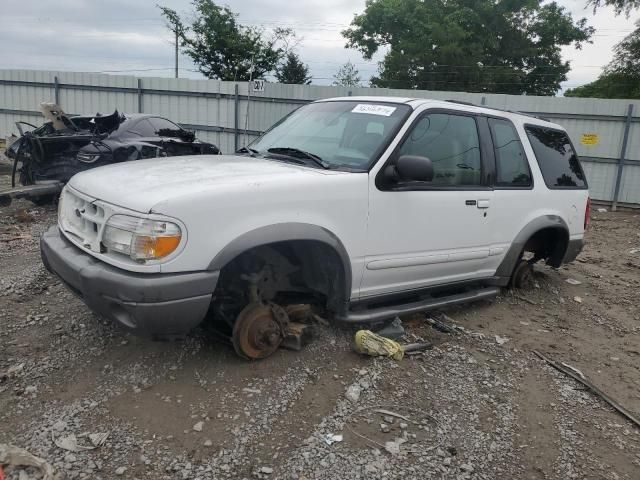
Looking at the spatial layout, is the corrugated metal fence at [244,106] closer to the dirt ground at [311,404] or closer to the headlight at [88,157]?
the headlight at [88,157]

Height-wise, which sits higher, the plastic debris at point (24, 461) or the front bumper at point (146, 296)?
the front bumper at point (146, 296)

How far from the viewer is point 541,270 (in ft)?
21.3

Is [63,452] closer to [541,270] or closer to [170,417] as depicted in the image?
[170,417]

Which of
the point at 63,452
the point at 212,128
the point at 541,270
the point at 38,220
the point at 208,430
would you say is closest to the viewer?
the point at 63,452

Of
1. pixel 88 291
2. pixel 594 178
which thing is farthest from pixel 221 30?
pixel 88 291

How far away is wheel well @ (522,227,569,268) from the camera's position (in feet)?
17.8

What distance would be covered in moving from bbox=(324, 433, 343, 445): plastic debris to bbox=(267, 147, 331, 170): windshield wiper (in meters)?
1.68

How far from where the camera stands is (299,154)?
3879mm

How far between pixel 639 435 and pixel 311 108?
10.8 ft

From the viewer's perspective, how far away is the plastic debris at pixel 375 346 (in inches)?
147

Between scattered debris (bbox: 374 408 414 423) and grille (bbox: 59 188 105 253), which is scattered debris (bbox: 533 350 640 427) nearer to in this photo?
scattered debris (bbox: 374 408 414 423)

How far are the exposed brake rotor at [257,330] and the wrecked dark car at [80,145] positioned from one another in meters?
5.28

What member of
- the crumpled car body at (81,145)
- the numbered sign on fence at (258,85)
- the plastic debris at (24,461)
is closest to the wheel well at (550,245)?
the plastic debris at (24,461)

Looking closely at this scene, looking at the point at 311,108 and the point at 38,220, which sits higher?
the point at 311,108
